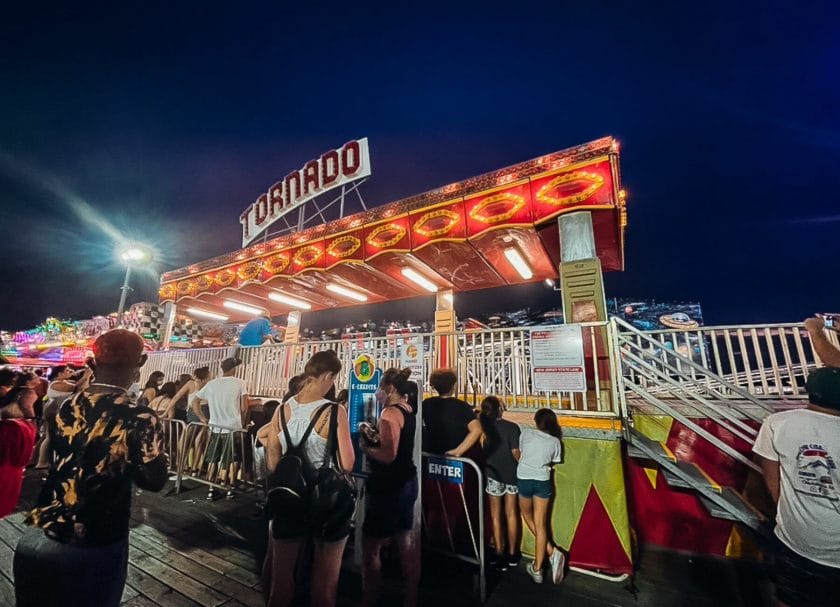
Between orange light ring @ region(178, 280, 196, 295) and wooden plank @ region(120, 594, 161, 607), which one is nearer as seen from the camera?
wooden plank @ region(120, 594, 161, 607)

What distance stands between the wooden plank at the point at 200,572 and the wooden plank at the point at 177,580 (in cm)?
5

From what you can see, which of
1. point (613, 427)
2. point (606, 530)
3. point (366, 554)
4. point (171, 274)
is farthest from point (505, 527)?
point (171, 274)

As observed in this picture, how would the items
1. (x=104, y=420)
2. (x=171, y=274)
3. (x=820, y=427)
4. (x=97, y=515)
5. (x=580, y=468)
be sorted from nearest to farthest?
1. (x=97, y=515)
2. (x=104, y=420)
3. (x=820, y=427)
4. (x=580, y=468)
5. (x=171, y=274)

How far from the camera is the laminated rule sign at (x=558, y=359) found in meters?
4.80

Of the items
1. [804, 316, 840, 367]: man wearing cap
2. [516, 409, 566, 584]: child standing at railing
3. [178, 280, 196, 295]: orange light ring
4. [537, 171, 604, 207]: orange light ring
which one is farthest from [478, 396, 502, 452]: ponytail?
[178, 280, 196, 295]: orange light ring

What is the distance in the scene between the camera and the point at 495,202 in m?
7.32

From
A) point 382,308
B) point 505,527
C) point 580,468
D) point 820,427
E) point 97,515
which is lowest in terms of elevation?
point 505,527

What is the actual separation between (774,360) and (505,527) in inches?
201

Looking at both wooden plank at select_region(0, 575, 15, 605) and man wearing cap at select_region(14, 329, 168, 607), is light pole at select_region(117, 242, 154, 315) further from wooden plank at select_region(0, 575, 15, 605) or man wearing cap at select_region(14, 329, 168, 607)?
man wearing cap at select_region(14, 329, 168, 607)

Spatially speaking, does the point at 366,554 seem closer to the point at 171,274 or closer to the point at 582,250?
the point at 582,250

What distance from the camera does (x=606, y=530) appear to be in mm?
4105

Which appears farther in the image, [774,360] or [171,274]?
[171,274]

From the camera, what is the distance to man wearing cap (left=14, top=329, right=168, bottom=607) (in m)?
1.69

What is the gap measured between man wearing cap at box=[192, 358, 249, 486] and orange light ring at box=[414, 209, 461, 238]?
4990mm
